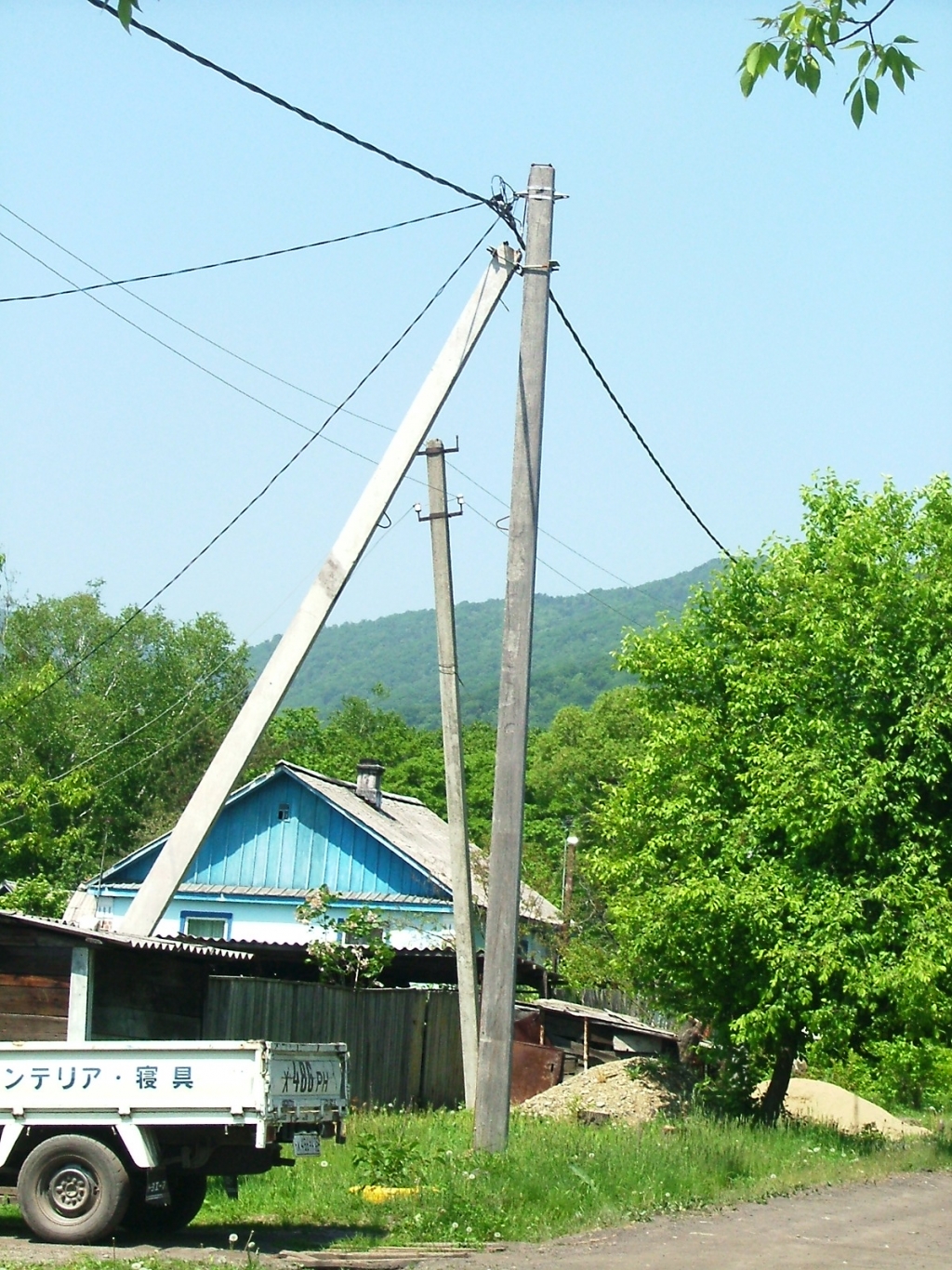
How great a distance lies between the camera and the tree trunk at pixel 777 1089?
21047mm

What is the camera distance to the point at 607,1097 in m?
22.0

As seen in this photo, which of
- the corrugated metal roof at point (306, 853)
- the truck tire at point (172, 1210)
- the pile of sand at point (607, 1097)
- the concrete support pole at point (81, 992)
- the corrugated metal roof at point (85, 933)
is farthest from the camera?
the corrugated metal roof at point (306, 853)

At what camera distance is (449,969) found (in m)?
28.0

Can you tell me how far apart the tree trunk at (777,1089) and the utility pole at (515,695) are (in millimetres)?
9677

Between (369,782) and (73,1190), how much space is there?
2521cm

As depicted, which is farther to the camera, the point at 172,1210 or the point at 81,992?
the point at 81,992

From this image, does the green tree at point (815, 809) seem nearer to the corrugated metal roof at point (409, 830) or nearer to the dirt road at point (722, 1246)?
the dirt road at point (722, 1246)

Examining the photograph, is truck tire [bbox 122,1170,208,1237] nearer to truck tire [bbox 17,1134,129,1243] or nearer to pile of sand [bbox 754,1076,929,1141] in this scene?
truck tire [bbox 17,1134,129,1243]

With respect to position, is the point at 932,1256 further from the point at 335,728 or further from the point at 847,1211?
the point at 335,728

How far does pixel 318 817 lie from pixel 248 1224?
21107 millimetres

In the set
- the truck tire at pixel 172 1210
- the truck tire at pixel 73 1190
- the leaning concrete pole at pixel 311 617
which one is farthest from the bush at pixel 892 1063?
the truck tire at pixel 73 1190

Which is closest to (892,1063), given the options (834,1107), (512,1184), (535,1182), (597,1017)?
(834,1107)

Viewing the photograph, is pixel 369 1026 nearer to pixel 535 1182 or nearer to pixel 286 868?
pixel 535 1182

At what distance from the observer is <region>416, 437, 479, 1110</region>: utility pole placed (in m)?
19.0
